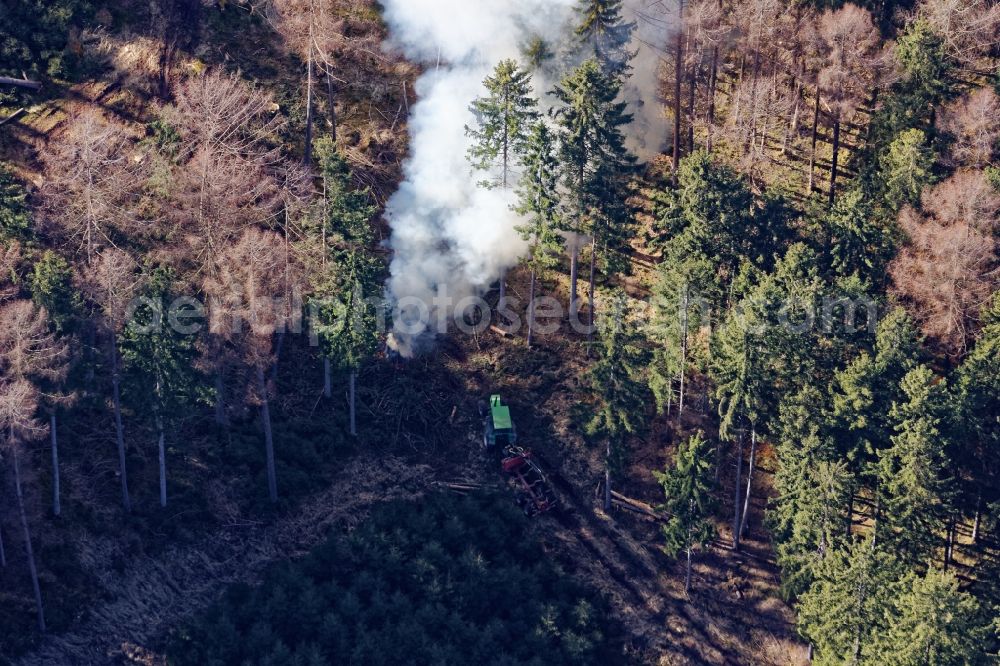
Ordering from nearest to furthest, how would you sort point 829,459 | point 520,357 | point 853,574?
point 853,574, point 829,459, point 520,357

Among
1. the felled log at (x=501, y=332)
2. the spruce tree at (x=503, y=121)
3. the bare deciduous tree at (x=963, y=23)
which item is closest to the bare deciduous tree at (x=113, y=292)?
the spruce tree at (x=503, y=121)

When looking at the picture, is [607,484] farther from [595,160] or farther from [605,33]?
[605,33]

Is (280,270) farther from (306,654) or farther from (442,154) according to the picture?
(306,654)

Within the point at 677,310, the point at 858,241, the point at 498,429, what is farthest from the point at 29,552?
the point at 858,241

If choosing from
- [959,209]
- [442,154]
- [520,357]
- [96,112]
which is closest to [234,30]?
[96,112]

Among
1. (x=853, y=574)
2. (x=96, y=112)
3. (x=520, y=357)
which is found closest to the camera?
(x=853, y=574)

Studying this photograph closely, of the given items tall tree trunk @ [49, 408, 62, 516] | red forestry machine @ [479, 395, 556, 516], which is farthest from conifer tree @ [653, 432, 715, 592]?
tall tree trunk @ [49, 408, 62, 516]
